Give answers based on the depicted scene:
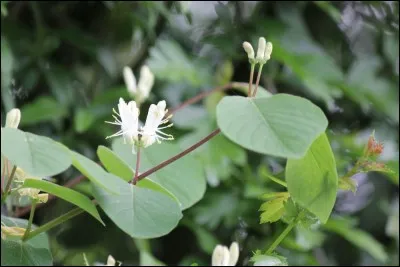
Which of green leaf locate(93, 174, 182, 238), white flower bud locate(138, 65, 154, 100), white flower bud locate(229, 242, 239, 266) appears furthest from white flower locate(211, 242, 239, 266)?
white flower bud locate(138, 65, 154, 100)

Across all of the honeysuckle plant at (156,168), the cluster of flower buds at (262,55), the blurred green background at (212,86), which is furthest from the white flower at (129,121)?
the blurred green background at (212,86)

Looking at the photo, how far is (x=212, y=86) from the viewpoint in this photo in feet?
4.71

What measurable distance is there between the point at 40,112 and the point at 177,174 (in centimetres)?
70

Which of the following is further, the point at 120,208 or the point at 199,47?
the point at 199,47

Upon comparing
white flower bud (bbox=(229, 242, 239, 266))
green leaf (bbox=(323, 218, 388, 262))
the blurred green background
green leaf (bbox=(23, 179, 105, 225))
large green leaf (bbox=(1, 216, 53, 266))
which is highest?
green leaf (bbox=(23, 179, 105, 225))

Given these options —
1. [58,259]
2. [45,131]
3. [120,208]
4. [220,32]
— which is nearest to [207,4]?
[220,32]

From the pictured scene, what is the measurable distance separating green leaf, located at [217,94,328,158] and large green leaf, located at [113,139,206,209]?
0.45 ft

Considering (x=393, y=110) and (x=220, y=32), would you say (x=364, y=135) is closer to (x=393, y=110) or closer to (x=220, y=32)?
(x=393, y=110)

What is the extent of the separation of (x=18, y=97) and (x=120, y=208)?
0.97 m

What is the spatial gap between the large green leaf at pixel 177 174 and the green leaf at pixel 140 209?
10cm

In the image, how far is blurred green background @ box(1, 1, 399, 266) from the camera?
133 centimetres

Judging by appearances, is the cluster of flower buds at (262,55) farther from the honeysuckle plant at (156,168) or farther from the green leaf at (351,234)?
the green leaf at (351,234)

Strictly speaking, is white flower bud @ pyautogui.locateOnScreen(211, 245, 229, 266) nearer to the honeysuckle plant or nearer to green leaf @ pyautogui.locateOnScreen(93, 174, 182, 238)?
the honeysuckle plant

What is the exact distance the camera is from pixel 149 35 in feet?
4.80
